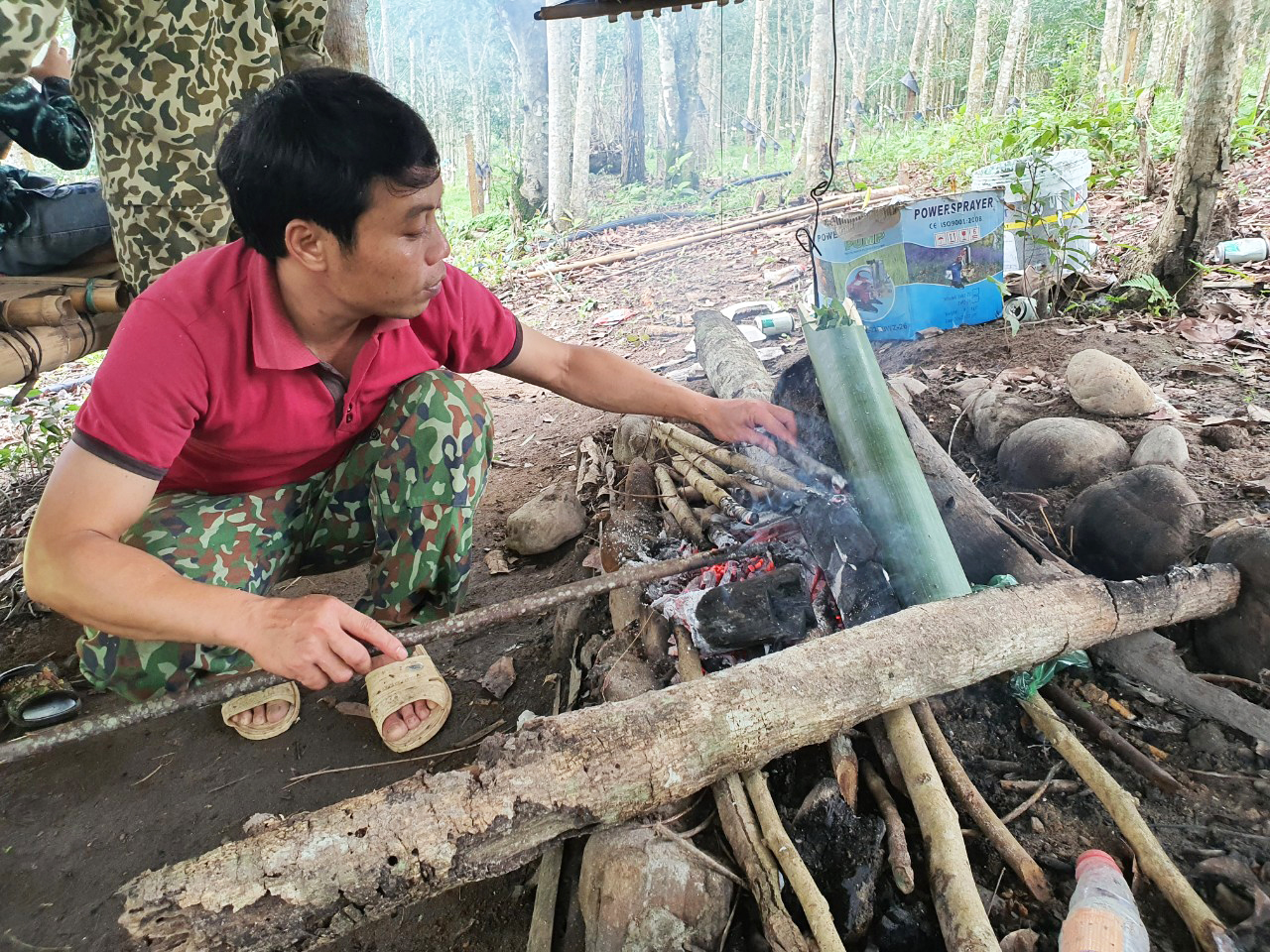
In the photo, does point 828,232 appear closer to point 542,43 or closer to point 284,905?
point 284,905

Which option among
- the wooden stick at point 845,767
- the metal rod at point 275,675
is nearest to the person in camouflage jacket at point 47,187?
the metal rod at point 275,675

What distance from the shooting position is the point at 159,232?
9.49 ft

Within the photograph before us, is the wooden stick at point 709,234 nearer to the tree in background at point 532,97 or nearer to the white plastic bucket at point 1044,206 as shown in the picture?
the tree in background at point 532,97

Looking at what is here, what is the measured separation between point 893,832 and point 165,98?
339 centimetres

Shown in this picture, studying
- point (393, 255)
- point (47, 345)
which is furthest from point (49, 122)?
point (393, 255)

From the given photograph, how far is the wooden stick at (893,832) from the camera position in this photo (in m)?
1.39

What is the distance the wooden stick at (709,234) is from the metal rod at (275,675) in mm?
7489

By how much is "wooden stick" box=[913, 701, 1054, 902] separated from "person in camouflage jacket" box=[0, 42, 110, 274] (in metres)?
3.93

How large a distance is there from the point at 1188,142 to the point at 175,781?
18.3 feet

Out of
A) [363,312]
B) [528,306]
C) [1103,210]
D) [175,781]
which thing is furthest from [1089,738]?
[528,306]

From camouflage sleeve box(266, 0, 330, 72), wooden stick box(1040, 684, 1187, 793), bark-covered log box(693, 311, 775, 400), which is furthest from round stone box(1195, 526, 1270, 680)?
camouflage sleeve box(266, 0, 330, 72)

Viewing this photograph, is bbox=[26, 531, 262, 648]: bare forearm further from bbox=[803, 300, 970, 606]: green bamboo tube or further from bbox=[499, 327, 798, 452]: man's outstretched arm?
bbox=[803, 300, 970, 606]: green bamboo tube

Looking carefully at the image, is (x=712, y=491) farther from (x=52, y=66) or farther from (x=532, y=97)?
(x=532, y=97)

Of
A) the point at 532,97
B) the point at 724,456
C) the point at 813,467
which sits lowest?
the point at 724,456
